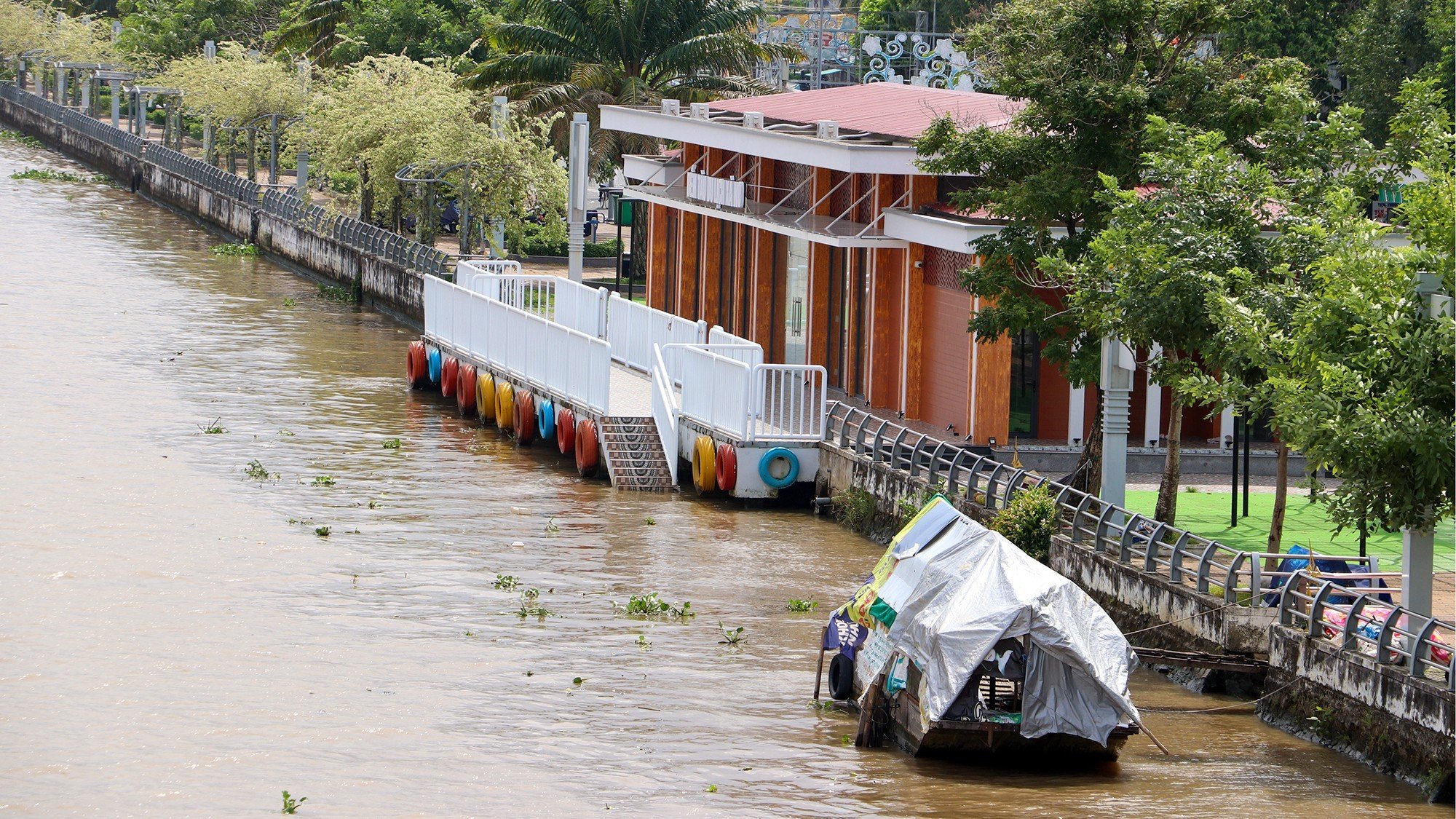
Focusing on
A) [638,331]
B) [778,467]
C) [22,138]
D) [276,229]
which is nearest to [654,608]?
[778,467]

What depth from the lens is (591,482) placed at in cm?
3061

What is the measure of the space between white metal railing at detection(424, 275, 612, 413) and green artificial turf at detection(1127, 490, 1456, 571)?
800 centimetres

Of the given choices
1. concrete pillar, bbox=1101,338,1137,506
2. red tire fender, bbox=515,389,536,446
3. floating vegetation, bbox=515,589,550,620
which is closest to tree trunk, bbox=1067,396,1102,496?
concrete pillar, bbox=1101,338,1137,506

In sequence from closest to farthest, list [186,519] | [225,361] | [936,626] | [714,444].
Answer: [936,626], [186,519], [714,444], [225,361]

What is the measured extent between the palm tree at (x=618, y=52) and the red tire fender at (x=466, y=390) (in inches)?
607

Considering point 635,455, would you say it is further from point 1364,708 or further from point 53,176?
point 53,176

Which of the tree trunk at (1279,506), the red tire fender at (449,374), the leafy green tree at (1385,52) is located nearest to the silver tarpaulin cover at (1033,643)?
the tree trunk at (1279,506)

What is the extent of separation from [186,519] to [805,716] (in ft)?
36.7

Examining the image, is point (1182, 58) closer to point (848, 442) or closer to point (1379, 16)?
point (848, 442)

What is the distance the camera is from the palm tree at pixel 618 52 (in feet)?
167

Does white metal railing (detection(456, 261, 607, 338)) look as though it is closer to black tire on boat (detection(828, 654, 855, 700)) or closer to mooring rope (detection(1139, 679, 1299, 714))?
black tire on boat (detection(828, 654, 855, 700))

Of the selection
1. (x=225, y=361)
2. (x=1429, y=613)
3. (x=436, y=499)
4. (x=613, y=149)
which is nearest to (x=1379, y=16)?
(x=613, y=149)

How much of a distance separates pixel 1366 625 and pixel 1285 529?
Answer: 693cm

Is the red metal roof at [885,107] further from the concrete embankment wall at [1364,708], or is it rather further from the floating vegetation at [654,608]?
the concrete embankment wall at [1364,708]
